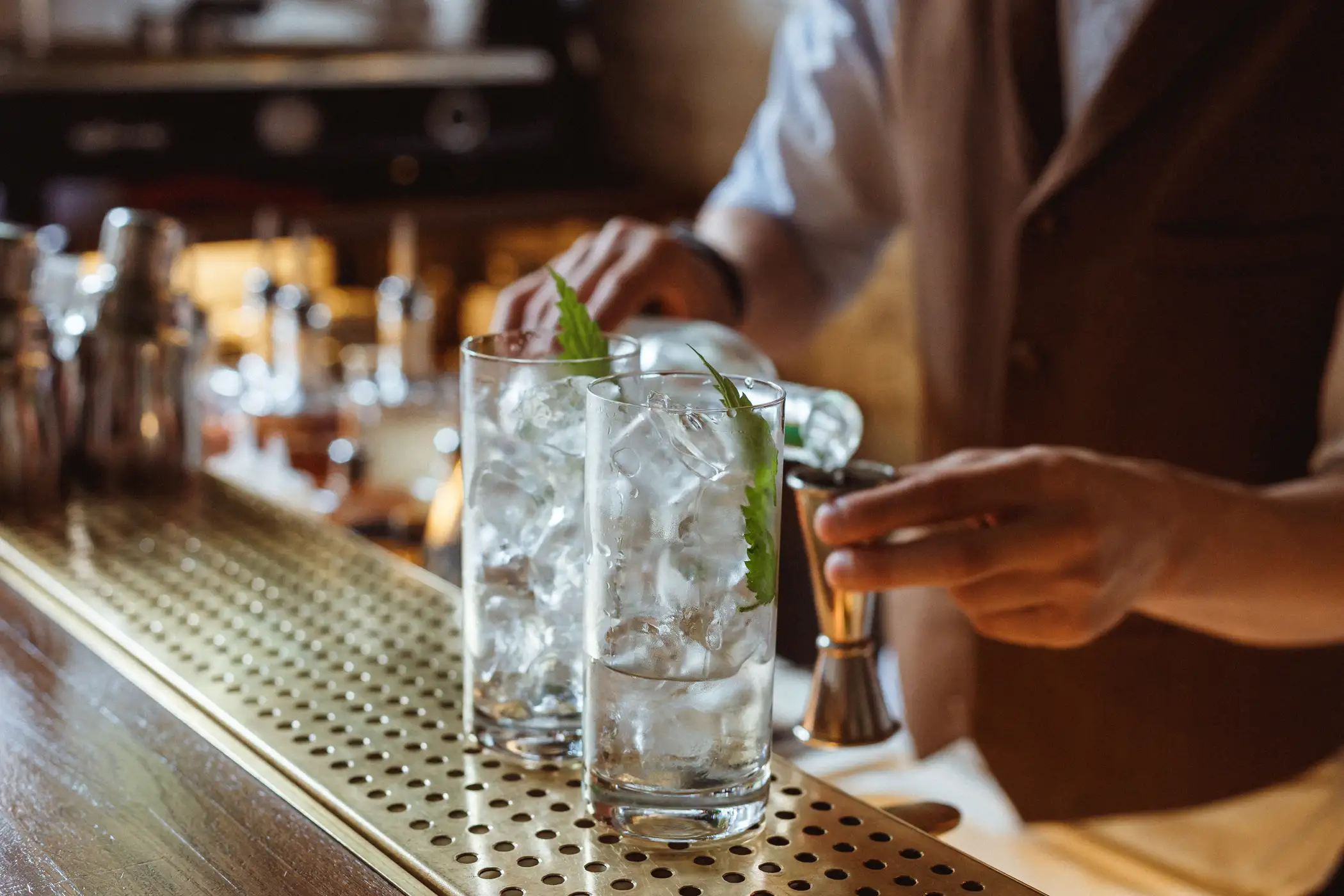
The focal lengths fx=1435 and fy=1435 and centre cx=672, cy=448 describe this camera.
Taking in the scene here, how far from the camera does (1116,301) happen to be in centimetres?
164


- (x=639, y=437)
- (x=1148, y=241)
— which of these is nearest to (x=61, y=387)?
(x=639, y=437)

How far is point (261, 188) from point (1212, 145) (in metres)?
3.65

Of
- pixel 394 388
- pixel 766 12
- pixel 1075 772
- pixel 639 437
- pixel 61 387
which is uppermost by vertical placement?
pixel 766 12

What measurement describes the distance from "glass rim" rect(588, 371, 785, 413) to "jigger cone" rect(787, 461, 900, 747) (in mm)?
124

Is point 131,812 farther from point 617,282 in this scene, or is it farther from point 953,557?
point 617,282

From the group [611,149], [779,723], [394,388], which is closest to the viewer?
[779,723]

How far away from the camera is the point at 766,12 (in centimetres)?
480

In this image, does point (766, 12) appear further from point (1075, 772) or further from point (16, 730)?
point (16, 730)

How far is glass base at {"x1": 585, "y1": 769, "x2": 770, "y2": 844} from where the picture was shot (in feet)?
2.75

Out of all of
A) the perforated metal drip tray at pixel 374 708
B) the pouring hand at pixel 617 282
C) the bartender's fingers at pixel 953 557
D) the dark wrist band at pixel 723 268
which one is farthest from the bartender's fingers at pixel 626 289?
the bartender's fingers at pixel 953 557

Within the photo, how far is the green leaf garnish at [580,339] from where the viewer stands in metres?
0.93

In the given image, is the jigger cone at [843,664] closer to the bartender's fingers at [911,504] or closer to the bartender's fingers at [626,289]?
the bartender's fingers at [911,504]

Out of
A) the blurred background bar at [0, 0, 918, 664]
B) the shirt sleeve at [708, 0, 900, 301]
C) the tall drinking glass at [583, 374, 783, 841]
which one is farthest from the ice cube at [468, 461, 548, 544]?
the blurred background bar at [0, 0, 918, 664]

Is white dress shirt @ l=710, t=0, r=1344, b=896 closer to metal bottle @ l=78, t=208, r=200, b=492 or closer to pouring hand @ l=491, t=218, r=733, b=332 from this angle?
pouring hand @ l=491, t=218, r=733, b=332
